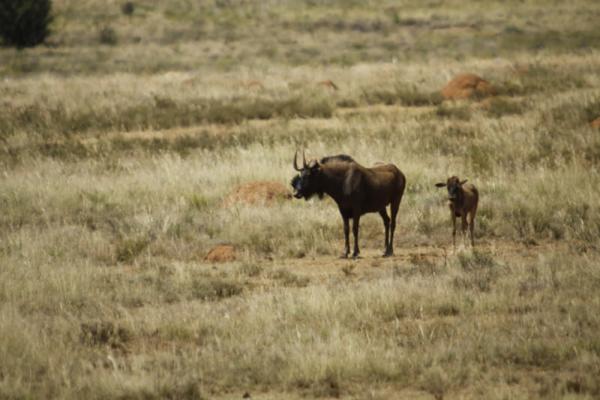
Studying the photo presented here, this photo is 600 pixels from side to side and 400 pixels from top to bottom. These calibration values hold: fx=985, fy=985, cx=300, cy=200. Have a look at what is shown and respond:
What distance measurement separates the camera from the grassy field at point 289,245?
731cm

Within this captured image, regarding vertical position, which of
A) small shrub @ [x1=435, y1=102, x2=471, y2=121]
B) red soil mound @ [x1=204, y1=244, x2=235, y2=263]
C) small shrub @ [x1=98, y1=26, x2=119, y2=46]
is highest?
small shrub @ [x1=98, y1=26, x2=119, y2=46]

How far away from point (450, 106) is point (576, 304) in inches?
664

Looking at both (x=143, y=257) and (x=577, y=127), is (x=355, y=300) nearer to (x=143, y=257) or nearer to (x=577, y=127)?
(x=143, y=257)

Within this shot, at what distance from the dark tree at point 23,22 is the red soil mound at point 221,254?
39754 millimetres

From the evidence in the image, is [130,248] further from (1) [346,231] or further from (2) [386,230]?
(2) [386,230]

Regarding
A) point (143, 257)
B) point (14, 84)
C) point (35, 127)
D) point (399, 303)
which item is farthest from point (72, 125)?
point (399, 303)

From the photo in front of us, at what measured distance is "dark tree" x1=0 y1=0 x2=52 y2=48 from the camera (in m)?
48.9

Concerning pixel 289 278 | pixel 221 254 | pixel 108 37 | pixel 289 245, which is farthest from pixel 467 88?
pixel 108 37

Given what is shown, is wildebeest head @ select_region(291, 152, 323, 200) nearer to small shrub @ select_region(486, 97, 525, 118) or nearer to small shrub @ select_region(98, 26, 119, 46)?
small shrub @ select_region(486, 97, 525, 118)

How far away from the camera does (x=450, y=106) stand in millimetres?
24984

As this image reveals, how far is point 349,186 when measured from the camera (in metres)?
11.6

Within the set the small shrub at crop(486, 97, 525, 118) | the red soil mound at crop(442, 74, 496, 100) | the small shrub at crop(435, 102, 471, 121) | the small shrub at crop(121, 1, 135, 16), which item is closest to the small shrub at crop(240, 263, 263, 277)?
the small shrub at crop(435, 102, 471, 121)

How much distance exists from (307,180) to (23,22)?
41078 mm

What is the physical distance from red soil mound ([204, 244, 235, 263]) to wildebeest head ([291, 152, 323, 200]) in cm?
118
